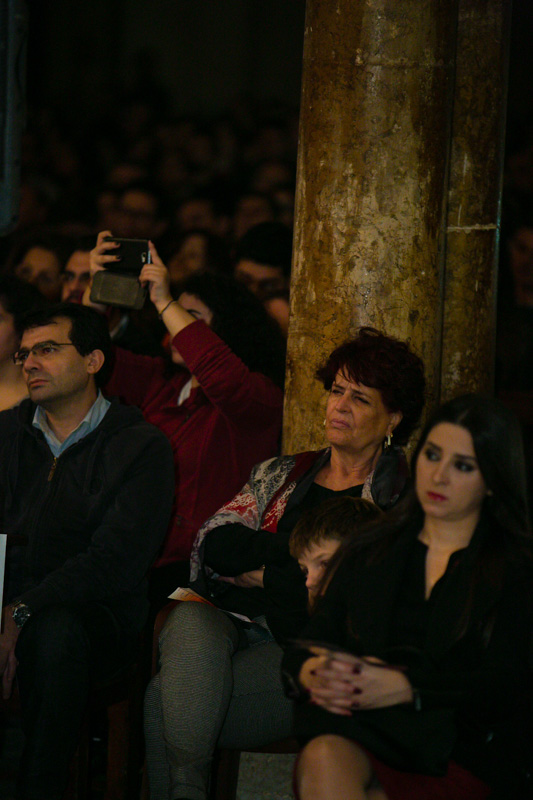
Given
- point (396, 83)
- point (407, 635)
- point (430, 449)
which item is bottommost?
point (407, 635)

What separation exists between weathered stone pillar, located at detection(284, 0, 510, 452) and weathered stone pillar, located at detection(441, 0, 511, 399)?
0.54m

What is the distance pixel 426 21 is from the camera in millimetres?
3430

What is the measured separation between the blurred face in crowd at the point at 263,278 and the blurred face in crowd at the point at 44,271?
1118 mm

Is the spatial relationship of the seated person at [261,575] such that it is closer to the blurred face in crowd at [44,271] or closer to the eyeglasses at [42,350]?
the eyeglasses at [42,350]

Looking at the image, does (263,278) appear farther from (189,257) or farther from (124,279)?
(124,279)

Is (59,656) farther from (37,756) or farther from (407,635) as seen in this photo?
(407,635)

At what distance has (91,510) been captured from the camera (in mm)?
3369

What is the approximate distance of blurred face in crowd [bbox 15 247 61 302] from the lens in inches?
218

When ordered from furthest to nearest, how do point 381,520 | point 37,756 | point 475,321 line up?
point 475,321, point 37,756, point 381,520

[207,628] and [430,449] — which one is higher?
[430,449]

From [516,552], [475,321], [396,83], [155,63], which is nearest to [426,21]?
[396,83]

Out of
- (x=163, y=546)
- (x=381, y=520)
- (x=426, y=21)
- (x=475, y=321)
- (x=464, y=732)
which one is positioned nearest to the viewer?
(x=464, y=732)

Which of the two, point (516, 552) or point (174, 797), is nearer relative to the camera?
point (516, 552)

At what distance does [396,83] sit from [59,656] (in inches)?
82.8
